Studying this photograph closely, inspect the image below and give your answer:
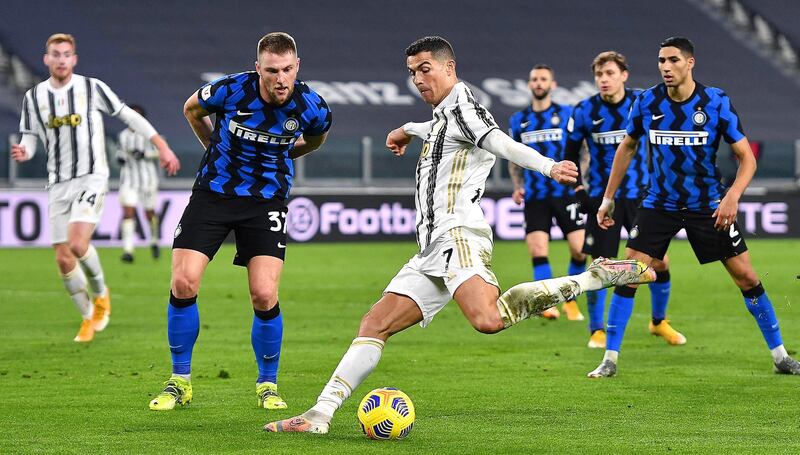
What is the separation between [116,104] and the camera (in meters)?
9.88

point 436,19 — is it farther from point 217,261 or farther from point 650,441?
point 650,441

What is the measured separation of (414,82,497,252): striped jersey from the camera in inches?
240

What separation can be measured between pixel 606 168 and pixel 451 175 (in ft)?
15.3

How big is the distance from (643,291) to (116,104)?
687 cm

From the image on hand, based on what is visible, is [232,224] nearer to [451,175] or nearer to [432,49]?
[451,175]

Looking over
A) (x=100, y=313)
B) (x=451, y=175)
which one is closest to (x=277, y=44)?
(x=451, y=175)

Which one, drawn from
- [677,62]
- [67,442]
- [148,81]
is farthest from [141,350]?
[148,81]

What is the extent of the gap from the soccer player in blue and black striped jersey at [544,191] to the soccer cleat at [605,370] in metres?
3.29

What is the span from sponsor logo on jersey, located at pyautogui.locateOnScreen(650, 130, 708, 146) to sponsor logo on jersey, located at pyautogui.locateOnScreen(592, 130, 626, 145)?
7.24ft

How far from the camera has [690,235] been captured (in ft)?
27.0

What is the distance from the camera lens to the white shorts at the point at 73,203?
10.2m

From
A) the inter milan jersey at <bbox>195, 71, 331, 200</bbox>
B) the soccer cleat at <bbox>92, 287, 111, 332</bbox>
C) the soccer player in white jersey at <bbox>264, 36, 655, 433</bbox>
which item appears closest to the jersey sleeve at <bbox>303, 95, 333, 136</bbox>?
the inter milan jersey at <bbox>195, 71, 331, 200</bbox>

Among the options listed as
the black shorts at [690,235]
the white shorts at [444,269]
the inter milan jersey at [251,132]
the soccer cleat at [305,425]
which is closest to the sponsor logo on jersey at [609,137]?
the black shorts at [690,235]

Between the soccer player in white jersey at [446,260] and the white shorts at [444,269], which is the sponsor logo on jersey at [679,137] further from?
the white shorts at [444,269]
